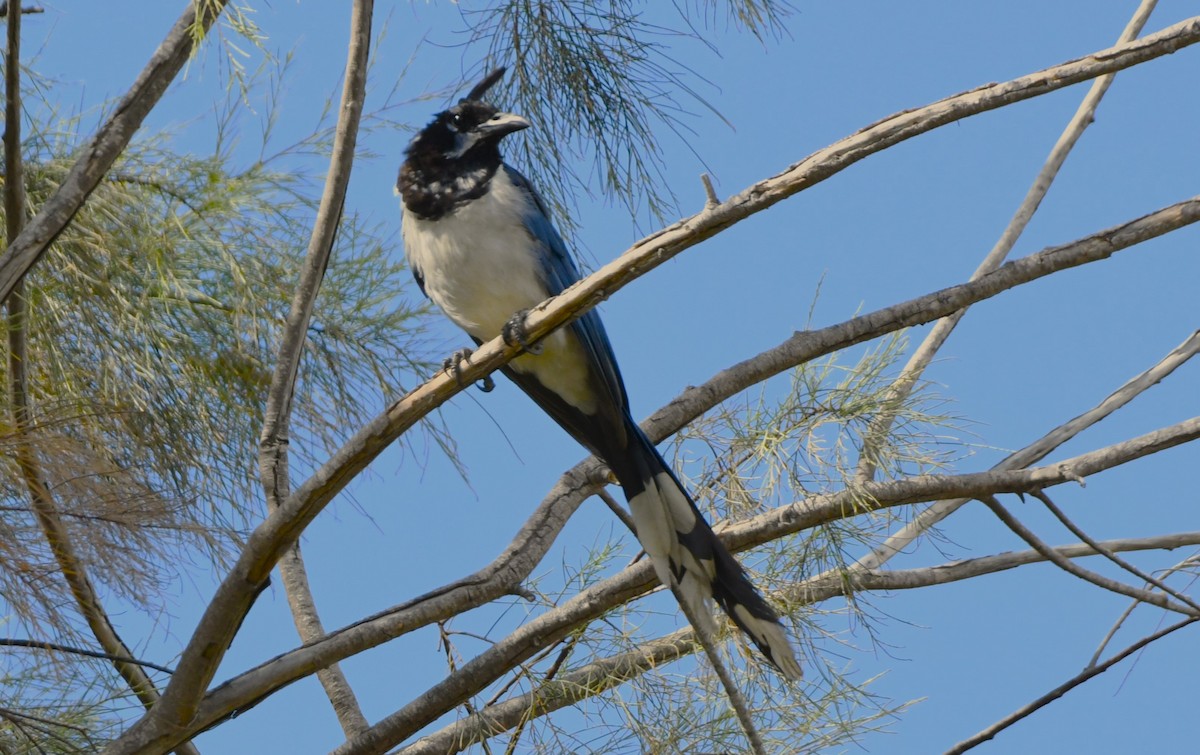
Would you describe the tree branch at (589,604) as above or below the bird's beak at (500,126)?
below

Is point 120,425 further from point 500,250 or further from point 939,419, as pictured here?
point 939,419

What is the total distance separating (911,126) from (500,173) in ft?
3.95

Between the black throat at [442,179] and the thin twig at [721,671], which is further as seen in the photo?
the black throat at [442,179]

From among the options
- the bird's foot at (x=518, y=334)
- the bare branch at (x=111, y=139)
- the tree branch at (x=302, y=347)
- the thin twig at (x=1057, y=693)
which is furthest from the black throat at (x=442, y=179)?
the thin twig at (x=1057, y=693)

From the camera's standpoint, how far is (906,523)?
8.74 ft

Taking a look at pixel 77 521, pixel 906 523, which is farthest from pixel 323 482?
pixel 906 523

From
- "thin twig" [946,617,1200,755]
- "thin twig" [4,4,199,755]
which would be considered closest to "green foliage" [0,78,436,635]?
"thin twig" [4,4,199,755]

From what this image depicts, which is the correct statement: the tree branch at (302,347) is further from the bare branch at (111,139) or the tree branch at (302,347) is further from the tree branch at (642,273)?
the bare branch at (111,139)

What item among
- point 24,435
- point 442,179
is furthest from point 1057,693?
point 24,435

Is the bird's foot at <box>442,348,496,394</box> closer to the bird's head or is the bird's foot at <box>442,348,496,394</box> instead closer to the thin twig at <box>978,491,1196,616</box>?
the bird's head

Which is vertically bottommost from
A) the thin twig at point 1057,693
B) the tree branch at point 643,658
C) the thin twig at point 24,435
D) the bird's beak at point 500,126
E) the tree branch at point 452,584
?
the thin twig at point 1057,693

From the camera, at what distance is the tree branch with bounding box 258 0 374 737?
2.33 meters

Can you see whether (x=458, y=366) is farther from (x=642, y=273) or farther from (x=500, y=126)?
(x=500, y=126)

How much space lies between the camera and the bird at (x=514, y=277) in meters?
2.59
